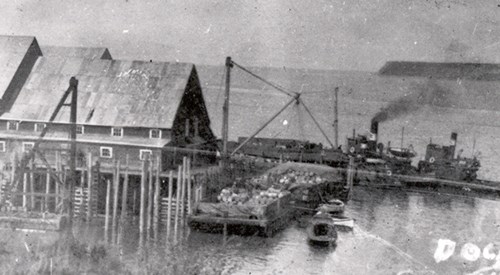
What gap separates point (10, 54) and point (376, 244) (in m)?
27.0

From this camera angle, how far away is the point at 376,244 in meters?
33.3

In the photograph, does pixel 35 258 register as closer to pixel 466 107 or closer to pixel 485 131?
pixel 485 131

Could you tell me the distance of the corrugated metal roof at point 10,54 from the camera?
122 ft

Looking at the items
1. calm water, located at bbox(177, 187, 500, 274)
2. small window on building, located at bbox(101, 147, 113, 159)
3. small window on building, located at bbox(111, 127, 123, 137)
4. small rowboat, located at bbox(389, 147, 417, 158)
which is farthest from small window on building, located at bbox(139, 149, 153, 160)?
small rowboat, located at bbox(389, 147, 417, 158)

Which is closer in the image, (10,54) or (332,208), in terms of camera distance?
(332,208)

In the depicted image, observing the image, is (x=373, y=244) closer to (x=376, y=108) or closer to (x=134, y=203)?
(x=134, y=203)

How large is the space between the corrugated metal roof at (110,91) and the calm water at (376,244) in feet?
30.0

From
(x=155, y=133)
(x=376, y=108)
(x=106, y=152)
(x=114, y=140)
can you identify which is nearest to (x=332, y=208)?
(x=155, y=133)

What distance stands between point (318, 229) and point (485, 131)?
117m

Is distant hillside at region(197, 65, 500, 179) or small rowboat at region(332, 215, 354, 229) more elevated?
distant hillside at region(197, 65, 500, 179)

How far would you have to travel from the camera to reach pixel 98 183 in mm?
35156

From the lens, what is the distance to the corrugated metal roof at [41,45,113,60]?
4794cm

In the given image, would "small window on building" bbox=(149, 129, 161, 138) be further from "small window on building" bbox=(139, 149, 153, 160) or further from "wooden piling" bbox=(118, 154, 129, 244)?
"wooden piling" bbox=(118, 154, 129, 244)

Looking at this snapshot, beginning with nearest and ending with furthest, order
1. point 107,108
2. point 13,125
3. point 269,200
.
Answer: point 269,200 < point 13,125 < point 107,108
